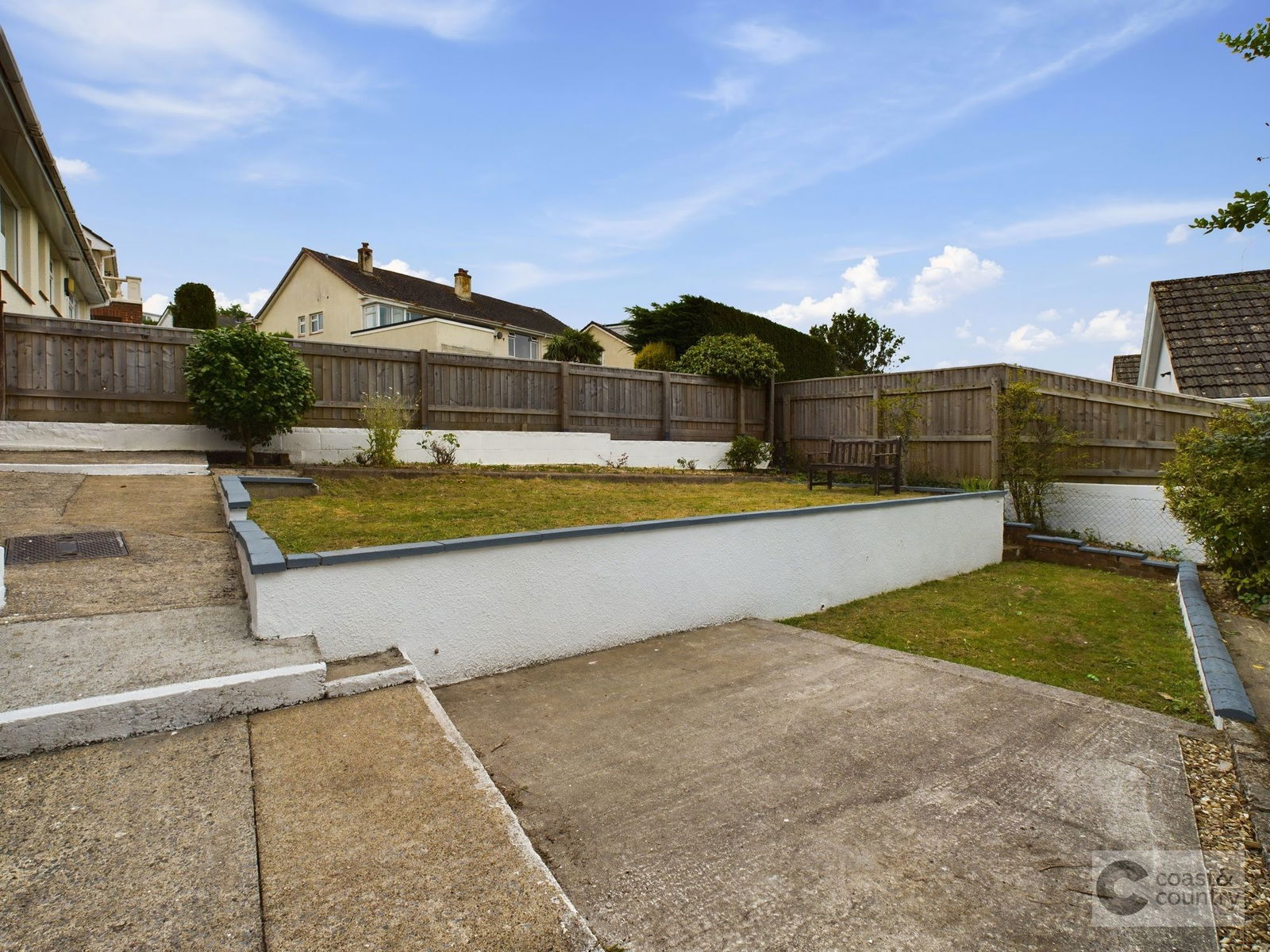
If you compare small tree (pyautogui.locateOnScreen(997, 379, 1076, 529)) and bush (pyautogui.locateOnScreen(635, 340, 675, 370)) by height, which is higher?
bush (pyautogui.locateOnScreen(635, 340, 675, 370))

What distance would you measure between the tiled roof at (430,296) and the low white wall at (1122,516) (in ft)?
76.3

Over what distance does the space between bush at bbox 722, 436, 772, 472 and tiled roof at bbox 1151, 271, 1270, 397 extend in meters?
7.93

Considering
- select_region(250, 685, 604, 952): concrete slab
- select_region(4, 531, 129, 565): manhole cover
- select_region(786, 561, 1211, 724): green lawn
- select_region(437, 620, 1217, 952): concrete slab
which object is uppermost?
select_region(4, 531, 129, 565): manhole cover

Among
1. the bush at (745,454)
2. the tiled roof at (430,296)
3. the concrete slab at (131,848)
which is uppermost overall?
the tiled roof at (430,296)

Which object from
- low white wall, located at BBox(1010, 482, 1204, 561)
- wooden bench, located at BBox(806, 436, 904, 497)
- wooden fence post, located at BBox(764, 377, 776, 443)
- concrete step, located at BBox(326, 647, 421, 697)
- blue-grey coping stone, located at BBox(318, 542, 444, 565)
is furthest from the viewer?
wooden fence post, located at BBox(764, 377, 776, 443)

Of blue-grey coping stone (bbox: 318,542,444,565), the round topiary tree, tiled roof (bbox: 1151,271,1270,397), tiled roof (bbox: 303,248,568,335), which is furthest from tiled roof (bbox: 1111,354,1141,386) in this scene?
blue-grey coping stone (bbox: 318,542,444,565)

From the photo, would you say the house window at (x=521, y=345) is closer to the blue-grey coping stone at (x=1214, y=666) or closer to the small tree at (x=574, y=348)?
the small tree at (x=574, y=348)

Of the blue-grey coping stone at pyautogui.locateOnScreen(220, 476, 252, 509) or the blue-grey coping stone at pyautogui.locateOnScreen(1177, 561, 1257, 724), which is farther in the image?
the blue-grey coping stone at pyautogui.locateOnScreen(220, 476, 252, 509)

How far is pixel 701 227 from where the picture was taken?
1330 centimetres

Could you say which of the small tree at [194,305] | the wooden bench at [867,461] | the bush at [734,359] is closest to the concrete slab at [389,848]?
the wooden bench at [867,461]

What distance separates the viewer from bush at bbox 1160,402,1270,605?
21.2 feet

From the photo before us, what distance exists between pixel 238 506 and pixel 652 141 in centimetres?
915

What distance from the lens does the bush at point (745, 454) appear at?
13969mm

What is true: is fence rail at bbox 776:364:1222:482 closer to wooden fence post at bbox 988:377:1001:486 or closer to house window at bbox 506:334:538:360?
wooden fence post at bbox 988:377:1001:486
